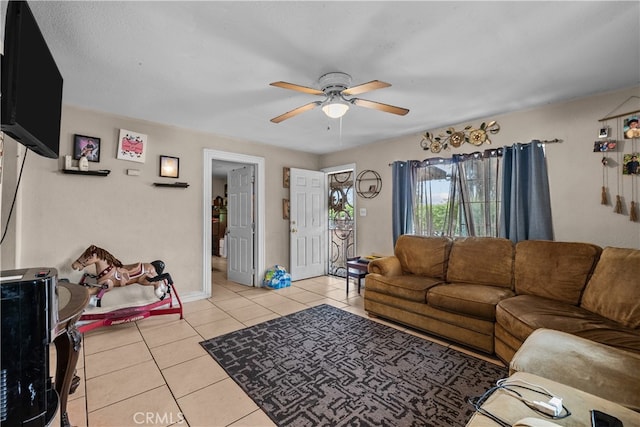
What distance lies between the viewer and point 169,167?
367 cm

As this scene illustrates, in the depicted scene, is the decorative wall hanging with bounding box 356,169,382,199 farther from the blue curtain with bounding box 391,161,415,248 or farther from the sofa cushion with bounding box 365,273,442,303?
the sofa cushion with bounding box 365,273,442,303

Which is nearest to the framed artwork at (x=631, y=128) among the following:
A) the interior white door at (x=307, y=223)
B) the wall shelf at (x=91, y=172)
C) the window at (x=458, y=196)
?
the window at (x=458, y=196)

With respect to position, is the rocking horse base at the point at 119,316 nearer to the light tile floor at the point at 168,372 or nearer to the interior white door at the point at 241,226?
the light tile floor at the point at 168,372

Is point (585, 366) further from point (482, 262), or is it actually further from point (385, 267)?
point (385, 267)

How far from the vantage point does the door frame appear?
3.98m

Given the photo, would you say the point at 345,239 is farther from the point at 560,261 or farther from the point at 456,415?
the point at 456,415

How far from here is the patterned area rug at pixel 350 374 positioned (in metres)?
1.71

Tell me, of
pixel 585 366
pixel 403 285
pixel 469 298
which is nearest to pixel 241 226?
pixel 403 285

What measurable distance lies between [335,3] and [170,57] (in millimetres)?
1343

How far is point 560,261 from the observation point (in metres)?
2.49

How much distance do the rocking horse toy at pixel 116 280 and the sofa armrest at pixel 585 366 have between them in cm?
333

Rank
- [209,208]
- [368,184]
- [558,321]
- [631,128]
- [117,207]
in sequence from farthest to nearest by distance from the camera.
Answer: [368,184], [209,208], [117,207], [631,128], [558,321]

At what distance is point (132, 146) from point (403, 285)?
3685 mm

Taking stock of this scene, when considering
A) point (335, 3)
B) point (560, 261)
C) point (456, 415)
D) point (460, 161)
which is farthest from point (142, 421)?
point (460, 161)
